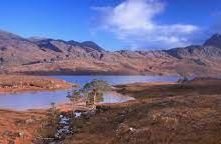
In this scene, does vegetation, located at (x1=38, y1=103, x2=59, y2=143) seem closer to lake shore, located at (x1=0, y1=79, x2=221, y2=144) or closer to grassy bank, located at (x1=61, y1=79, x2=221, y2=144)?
lake shore, located at (x1=0, y1=79, x2=221, y2=144)

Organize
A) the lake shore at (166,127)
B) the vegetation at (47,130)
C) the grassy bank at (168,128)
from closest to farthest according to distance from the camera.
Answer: the grassy bank at (168,128) → the lake shore at (166,127) → the vegetation at (47,130)

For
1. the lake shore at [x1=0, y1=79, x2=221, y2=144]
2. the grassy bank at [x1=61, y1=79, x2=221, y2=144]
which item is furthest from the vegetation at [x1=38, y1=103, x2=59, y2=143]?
the grassy bank at [x1=61, y1=79, x2=221, y2=144]

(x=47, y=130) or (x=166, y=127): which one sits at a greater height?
(x=166, y=127)

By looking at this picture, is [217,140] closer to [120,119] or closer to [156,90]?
[120,119]

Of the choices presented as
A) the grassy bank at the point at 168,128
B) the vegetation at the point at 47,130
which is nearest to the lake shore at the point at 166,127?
the grassy bank at the point at 168,128

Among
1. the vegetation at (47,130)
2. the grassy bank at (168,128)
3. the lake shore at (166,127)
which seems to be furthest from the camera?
the vegetation at (47,130)

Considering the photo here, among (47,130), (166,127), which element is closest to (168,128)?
(166,127)

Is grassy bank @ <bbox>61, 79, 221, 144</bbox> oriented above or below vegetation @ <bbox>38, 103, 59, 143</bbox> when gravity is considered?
above

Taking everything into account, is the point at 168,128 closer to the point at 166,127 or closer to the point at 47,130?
the point at 166,127

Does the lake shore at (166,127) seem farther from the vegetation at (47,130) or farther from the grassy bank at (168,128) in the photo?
the vegetation at (47,130)

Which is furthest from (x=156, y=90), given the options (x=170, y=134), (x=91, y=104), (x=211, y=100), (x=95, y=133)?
(x=170, y=134)

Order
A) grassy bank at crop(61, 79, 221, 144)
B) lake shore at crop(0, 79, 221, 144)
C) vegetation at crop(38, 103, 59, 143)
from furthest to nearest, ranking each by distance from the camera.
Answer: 1. vegetation at crop(38, 103, 59, 143)
2. lake shore at crop(0, 79, 221, 144)
3. grassy bank at crop(61, 79, 221, 144)

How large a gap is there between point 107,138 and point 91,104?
240 feet

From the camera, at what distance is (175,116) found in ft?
215
